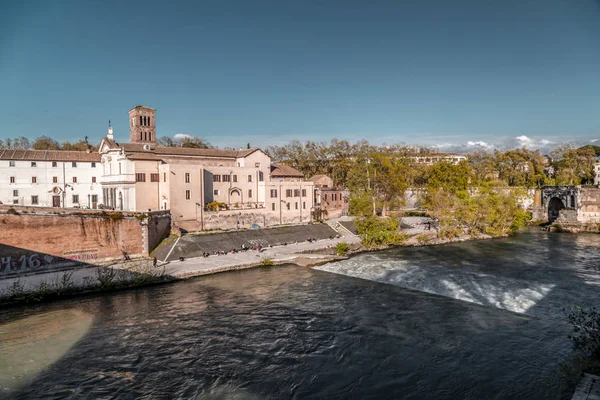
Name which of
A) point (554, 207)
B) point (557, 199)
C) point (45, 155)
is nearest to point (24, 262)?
point (45, 155)

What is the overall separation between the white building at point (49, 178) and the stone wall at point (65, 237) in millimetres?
17221

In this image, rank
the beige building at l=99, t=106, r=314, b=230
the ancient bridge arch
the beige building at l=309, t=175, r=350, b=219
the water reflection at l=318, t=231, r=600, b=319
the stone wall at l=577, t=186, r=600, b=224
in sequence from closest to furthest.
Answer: the water reflection at l=318, t=231, r=600, b=319
the beige building at l=99, t=106, r=314, b=230
the beige building at l=309, t=175, r=350, b=219
the stone wall at l=577, t=186, r=600, b=224
the ancient bridge arch

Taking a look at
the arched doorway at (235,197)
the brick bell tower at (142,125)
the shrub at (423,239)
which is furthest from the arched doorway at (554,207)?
the brick bell tower at (142,125)

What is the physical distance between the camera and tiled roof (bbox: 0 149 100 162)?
41344 mm

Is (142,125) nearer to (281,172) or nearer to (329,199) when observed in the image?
(281,172)

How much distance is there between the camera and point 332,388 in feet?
45.3

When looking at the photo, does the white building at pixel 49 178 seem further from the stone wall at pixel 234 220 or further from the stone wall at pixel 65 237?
the stone wall at pixel 65 237

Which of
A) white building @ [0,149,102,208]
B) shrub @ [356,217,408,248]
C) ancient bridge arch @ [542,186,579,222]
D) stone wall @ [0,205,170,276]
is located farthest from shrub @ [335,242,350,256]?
ancient bridge arch @ [542,186,579,222]

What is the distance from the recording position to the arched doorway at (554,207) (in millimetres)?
61812

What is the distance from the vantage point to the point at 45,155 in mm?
43250

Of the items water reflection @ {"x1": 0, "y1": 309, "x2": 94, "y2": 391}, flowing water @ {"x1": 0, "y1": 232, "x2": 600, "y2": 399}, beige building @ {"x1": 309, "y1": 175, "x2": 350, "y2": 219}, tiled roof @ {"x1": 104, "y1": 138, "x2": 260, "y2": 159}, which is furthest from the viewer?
beige building @ {"x1": 309, "y1": 175, "x2": 350, "y2": 219}

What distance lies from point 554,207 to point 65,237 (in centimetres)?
6805

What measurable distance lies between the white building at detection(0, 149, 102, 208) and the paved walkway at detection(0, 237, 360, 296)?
64.2 feet

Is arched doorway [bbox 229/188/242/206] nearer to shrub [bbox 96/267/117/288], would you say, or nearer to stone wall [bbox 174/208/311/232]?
stone wall [bbox 174/208/311/232]
